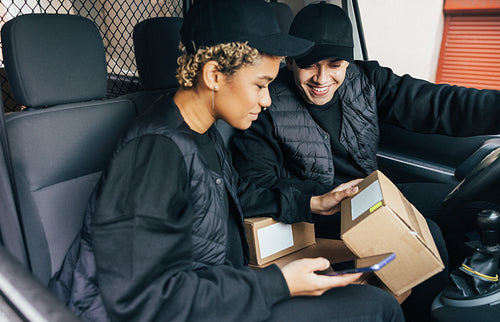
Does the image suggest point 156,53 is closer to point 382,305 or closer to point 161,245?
point 161,245

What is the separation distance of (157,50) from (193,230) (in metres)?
0.80

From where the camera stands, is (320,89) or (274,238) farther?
(320,89)

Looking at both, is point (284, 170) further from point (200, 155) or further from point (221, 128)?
point (200, 155)

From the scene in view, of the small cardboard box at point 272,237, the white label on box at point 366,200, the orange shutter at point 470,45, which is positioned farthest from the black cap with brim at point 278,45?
the orange shutter at point 470,45

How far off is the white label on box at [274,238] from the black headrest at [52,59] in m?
0.67

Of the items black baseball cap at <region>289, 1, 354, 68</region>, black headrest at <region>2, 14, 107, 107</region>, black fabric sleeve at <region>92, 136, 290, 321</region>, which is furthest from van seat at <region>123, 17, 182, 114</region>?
black fabric sleeve at <region>92, 136, 290, 321</region>

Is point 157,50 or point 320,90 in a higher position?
point 157,50

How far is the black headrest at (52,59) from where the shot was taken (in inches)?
44.8

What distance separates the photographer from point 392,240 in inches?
42.3

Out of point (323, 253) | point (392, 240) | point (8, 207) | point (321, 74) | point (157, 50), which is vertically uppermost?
point (157, 50)

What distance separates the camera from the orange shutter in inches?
126

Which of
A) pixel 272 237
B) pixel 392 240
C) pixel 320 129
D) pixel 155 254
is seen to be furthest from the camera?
pixel 320 129

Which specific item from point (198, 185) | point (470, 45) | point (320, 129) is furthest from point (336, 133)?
point (470, 45)

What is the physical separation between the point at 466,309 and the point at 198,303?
0.80 metres
